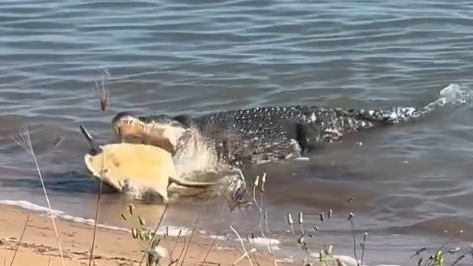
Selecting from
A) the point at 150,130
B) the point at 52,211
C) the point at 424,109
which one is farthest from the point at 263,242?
the point at 424,109

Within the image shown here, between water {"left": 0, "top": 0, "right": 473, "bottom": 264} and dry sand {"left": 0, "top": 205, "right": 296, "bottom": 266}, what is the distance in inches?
15.4

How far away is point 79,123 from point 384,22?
4195mm

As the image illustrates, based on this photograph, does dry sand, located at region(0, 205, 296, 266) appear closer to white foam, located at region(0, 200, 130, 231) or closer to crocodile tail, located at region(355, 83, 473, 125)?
white foam, located at region(0, 200, 130, 231)

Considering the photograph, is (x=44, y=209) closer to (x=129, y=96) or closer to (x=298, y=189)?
(x=298, y=189)

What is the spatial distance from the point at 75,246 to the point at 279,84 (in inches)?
181

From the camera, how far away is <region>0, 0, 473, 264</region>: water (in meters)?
6.42

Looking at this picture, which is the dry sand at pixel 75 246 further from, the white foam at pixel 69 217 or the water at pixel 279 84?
the water at pixel 279 84

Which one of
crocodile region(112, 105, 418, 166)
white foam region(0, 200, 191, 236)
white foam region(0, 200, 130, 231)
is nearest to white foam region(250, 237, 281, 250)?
white foam region(0, 200, 191, 236)

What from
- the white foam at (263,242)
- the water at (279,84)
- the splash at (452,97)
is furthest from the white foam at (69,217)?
the splash at (452,97)

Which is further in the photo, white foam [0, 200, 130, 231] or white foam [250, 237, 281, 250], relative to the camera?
white foam [0, 200, 130, 231]

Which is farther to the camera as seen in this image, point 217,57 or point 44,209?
point 217,57

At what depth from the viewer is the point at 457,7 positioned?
12.0m

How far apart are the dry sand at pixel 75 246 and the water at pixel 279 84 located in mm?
392

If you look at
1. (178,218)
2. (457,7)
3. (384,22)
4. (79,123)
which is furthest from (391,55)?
(178,218)
